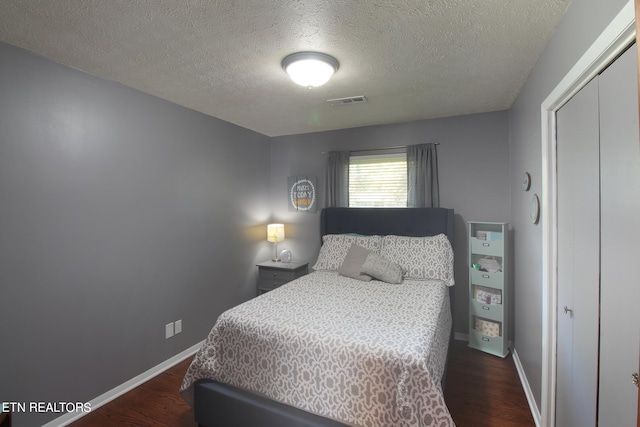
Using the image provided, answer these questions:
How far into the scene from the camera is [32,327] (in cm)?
189

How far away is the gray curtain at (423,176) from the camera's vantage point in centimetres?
338

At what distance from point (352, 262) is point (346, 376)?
1.54 meters

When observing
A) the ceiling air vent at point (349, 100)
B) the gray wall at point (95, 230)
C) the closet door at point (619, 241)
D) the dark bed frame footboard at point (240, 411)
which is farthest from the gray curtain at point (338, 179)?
the closet door at point (619, 241)

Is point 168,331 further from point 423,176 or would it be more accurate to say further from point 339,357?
point 423,176

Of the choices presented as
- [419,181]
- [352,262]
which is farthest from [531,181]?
[352,262]

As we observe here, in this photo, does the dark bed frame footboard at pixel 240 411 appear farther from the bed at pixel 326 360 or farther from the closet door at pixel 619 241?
the closet door at pixel 619 241

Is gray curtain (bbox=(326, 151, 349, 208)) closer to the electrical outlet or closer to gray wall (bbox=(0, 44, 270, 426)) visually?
gray wall (bbox=(0, 44, 270, 426))

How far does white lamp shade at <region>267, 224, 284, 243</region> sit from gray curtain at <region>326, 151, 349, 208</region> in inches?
28.5

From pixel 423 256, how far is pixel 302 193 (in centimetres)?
183

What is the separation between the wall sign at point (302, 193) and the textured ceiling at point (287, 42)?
4.70 ft

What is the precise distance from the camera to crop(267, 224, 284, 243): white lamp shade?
12.9 ft

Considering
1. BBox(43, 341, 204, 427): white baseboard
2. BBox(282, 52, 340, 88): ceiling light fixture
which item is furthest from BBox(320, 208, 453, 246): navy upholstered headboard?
BBox(43, 341, 204, 427): white baseboard

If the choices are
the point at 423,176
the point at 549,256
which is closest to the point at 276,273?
the point at 423,176

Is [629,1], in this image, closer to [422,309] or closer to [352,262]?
[422,309]
